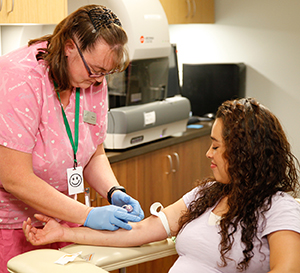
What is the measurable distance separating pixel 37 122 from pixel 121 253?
1.75 ft

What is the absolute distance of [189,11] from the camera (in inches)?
137

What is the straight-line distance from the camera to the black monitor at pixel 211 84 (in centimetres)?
367

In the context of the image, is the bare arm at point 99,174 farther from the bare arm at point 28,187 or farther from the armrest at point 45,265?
the armrest at point 45,265

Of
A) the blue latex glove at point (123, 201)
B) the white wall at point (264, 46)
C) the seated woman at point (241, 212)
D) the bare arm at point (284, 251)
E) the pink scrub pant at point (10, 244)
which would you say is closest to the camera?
the bare arm at point (284, 251)

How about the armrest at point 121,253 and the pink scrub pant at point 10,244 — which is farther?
the pink scrub pant at point 10,244

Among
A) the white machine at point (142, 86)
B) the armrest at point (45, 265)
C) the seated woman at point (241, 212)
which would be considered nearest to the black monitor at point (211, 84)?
the white machine at point (142, 86)

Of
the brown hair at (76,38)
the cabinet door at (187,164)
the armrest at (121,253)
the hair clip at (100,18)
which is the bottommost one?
the cabinet door at (187,164)

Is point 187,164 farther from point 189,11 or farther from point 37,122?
point 37,122

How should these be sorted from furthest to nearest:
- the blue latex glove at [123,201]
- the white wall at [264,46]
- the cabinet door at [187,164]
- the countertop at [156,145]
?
the white wall at [264,46] < the cabinet door at [187,164] < the countertop at [156,145] < the blue latex glove at [123,201]

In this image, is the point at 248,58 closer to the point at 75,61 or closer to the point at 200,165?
the point at 200,165

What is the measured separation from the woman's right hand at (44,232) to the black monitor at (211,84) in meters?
2.35

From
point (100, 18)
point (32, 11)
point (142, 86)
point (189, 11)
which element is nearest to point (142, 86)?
point (142, 86)

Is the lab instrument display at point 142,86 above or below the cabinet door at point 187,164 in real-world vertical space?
above

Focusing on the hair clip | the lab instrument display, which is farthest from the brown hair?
the lab instrument display
